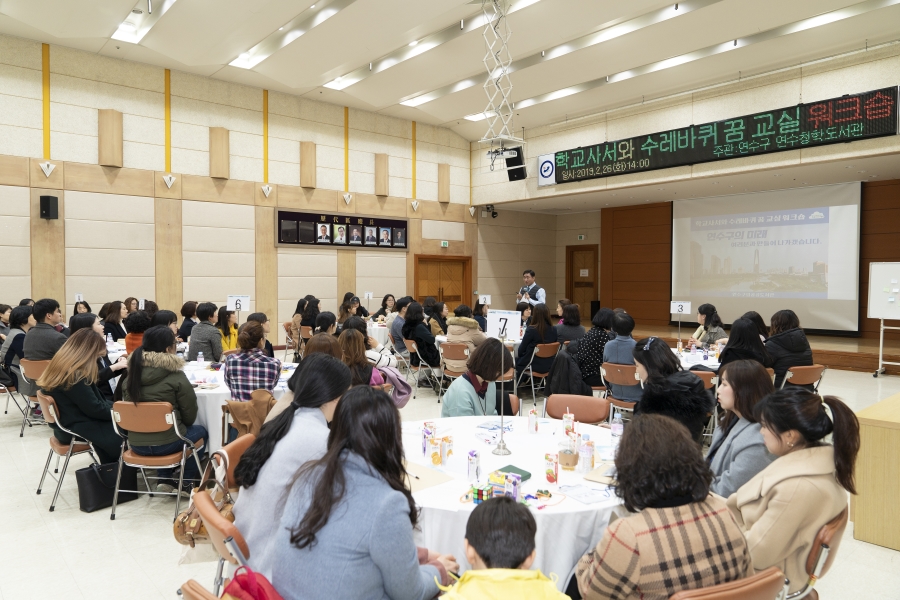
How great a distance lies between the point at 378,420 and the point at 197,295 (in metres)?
10.0

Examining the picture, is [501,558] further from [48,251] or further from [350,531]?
[48,251]

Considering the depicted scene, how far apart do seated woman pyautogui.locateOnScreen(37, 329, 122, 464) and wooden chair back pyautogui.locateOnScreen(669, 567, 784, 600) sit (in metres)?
3.98

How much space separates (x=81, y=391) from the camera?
13.0ft

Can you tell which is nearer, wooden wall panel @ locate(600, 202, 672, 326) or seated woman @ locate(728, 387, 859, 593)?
seated woman @ locate(728, 387, 859, 593)

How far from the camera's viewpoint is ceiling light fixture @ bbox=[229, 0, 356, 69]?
8203 millimetres

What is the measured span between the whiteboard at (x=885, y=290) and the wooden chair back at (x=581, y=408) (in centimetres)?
733

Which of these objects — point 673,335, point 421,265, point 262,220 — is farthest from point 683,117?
point 262,220

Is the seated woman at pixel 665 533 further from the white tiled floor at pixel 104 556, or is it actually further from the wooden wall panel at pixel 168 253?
the wooden wall panel at pixel 168 253

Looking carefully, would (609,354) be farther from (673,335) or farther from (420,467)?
(673,335)

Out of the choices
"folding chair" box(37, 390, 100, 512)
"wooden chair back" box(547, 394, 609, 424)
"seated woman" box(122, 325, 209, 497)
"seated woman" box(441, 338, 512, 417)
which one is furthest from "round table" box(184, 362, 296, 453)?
"wooden chair back" box(547, 394, 609, 424)

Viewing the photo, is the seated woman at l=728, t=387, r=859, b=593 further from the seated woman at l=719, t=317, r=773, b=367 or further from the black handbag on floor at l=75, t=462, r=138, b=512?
the black handbag on floor at l=75, t=462, r=138, b=512

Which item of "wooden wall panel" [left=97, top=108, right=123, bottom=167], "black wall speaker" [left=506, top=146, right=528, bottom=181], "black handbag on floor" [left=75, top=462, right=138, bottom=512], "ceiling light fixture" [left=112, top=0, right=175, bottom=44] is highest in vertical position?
"ceiling light fixture" [left=112, top=0, right=175, bottom=44]

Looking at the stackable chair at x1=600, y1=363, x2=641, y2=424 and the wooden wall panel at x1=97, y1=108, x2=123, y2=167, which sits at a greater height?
the wooden wall panel at x1=97, y1=108, x2=123, y2=167

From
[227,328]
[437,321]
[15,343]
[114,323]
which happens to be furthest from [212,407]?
[437,321]
